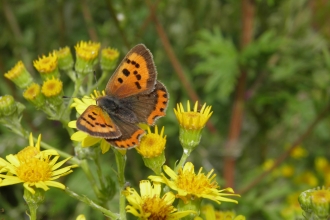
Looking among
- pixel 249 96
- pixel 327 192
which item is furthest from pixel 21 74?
pixel 249 96

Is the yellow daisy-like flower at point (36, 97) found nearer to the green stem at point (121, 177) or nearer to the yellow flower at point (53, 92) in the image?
the yellow flower at point (53, 92)

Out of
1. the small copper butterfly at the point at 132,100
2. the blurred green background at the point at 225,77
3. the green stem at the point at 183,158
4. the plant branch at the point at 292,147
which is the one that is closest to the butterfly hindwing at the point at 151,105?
the small copper butterfly at the point at 132,100

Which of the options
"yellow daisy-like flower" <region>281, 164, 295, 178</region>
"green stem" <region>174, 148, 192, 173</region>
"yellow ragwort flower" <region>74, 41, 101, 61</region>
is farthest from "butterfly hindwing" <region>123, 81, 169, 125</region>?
"yellow daisy-like flower" <region>281, 164, 295, 178</region>

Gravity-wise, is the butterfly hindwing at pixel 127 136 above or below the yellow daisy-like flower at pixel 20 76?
below

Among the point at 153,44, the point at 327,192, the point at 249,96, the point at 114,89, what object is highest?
the point at 153,44

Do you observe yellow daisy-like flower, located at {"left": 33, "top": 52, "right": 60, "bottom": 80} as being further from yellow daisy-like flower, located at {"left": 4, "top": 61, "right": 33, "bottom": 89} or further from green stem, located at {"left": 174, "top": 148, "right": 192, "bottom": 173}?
green stem, located at {"left": 174, "top": 148, "right": 192, "bottom": 173}

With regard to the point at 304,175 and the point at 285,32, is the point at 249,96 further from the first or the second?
the point at 304,175

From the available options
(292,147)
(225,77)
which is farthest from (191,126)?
(292,147)
